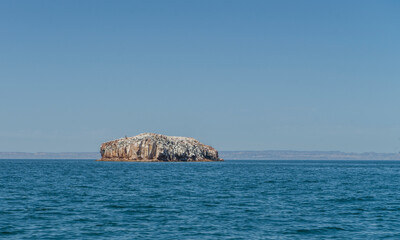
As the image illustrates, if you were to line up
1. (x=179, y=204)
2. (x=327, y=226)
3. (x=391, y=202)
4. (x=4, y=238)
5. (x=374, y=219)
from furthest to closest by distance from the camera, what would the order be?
1. (x=391, y=202)
2. (x=179, y=204)
3. (x=374, y=219)
4. (x=327, y=226)
5. (x=4, y=238)

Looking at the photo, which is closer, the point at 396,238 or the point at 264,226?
the point at 396,238

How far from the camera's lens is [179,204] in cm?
4062

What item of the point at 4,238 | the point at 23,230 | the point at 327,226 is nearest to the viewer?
the point at 4,238

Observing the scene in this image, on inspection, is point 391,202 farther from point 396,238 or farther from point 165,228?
point 165,228

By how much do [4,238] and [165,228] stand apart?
9723 millimetres

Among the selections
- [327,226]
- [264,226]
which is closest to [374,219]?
[327,226]

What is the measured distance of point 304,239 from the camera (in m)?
26.5

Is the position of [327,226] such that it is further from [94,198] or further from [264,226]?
[94,198]

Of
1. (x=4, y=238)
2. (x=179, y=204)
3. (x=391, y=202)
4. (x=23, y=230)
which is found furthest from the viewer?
(x=391, y=202)

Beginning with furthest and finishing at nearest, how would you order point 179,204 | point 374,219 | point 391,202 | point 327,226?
point 391,202, point 179,204, point 374,219, point 327,226

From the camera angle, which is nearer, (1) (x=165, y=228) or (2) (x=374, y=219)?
(1) (x=165, y=228)

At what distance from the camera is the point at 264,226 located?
2986cm

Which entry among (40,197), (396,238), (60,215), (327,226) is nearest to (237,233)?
(327,226)

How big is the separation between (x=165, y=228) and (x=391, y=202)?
26.0 meters
